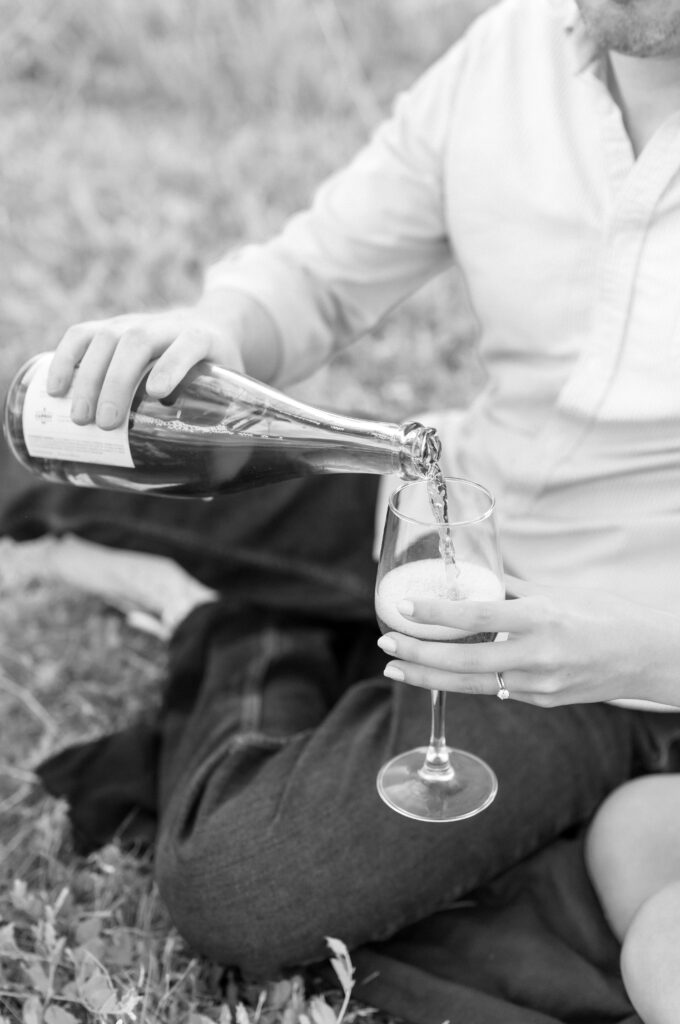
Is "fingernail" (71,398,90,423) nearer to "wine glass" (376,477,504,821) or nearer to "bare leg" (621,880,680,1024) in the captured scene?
"wine glass" (376,477,504,821)

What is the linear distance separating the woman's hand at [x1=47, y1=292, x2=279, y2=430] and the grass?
582mm

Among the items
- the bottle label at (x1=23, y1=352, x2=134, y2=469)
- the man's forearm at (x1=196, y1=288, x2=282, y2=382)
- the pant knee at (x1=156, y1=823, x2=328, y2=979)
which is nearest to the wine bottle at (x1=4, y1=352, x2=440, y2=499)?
the bottle label at (x1=23, y1=352, x2=134, y2=469)

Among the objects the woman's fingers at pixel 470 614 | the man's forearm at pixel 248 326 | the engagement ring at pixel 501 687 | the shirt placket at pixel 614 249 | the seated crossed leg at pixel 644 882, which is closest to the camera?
the woman's fingers at pixel 470 614

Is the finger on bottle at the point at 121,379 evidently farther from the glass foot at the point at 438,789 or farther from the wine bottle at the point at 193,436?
the glass foot at the point at 438,789

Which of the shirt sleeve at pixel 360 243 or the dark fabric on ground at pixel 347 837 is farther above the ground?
the shirt sleeve at pixel 360 243

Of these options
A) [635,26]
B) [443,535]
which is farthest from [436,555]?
[635,26]

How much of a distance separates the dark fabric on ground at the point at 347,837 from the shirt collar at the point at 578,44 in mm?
641

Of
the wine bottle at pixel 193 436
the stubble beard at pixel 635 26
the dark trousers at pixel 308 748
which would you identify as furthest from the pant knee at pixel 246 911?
the stubble beard at pixel 635 26

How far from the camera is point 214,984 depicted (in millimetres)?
1383

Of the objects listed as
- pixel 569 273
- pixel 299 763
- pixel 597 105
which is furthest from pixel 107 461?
pixel 597 105

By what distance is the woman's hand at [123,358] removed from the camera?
122 cm

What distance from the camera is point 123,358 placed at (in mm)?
1232

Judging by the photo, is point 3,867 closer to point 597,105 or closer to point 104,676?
point 104,676

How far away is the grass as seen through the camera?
1382mm
